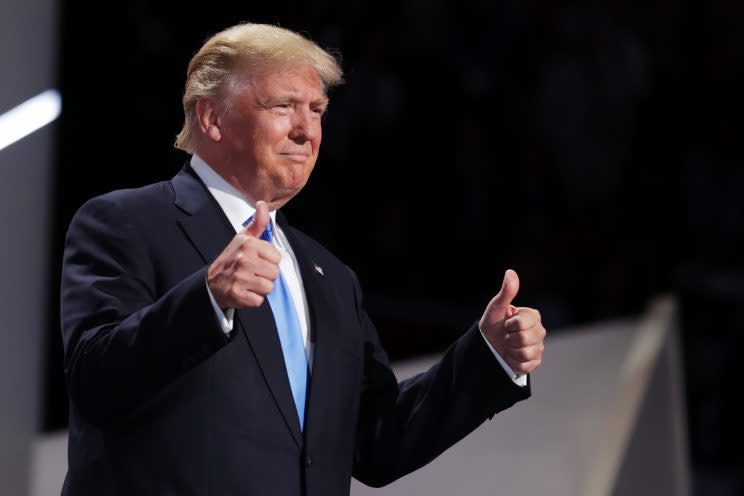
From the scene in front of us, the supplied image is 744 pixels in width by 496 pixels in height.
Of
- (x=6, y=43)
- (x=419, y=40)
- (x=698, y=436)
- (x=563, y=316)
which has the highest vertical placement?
(x=6, y=43)

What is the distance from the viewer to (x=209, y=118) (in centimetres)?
141

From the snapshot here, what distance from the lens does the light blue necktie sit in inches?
52.9

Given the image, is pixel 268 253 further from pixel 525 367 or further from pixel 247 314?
pixel 525 367

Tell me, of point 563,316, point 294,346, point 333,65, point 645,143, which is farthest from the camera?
point 645,143

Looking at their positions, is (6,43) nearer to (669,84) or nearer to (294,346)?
(294,346)

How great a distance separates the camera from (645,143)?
14.8ft

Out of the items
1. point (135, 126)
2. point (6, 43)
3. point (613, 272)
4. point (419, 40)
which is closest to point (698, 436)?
point (613, 272)

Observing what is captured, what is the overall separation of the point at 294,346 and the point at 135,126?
47.1 inches

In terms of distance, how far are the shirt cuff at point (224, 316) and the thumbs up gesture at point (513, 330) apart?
0.34 m

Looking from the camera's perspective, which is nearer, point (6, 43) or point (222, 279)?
point (222, 279)

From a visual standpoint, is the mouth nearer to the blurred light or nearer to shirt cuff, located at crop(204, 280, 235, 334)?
shirt cuff, located at crop(204, 280, 235, 334)

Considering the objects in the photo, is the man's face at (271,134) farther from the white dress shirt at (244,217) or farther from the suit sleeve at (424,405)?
the suit sleeve at (424,405)

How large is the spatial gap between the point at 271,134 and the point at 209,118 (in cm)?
9

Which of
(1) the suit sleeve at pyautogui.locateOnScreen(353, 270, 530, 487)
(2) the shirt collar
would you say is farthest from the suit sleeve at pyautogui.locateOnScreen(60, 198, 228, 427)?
(1) the suit sleeve at pyautogui.locateOnScreen(353, 270, 530, 487)
